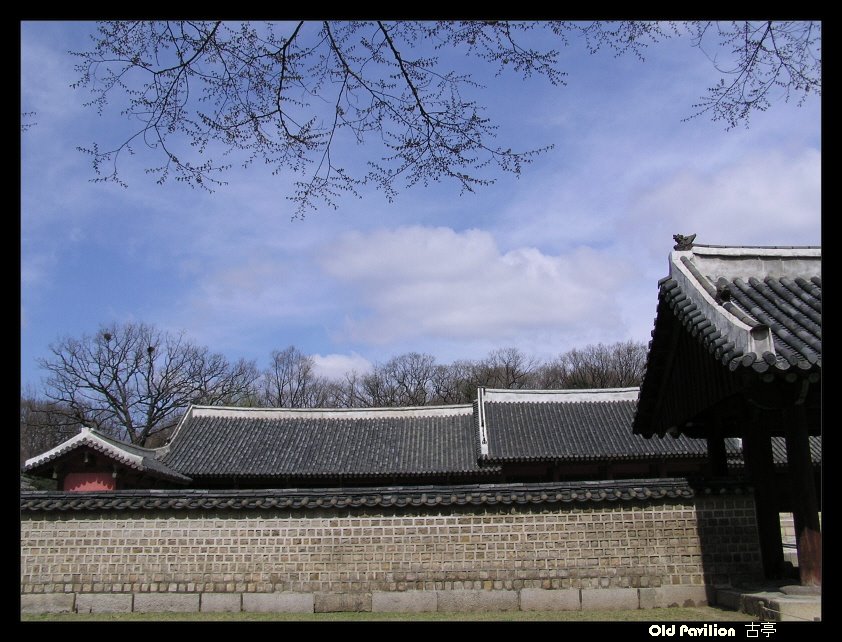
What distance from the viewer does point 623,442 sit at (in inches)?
846

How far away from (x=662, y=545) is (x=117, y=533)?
8.37 meters

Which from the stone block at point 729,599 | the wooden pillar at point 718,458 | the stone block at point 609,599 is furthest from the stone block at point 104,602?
the wooden pillar at point 718,458

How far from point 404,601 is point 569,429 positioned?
14.4 m

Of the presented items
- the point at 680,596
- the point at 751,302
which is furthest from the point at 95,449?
the point at 751,302

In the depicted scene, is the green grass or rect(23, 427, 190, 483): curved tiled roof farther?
rect(23, 427, 190, 483): curved tiled roof

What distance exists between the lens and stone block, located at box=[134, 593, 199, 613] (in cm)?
998

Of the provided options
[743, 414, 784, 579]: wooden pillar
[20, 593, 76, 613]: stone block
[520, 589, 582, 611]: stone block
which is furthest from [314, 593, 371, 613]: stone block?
[743, 414, 784, 579]: wooden pillar

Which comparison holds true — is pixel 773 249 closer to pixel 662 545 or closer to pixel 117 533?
pixel 662 545

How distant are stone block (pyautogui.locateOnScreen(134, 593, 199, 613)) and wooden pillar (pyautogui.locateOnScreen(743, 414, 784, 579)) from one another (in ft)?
27.0

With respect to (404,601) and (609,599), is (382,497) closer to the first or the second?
(404,601)

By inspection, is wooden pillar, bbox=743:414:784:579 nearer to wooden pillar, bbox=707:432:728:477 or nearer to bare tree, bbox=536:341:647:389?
wooden pillar, bbox=707:432:728:477

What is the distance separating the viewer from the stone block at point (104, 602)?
10.0m
